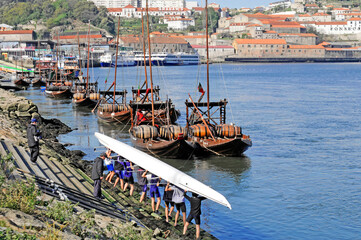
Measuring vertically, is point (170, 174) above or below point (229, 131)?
above

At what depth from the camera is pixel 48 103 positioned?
2589 inches

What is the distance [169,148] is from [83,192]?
12.4 meters

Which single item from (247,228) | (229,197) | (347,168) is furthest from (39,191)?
(347,168)

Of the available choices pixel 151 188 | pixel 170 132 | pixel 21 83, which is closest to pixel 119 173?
pixel 151 188

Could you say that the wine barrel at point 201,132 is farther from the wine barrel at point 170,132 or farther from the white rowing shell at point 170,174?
the white rowing shell at point 170,174

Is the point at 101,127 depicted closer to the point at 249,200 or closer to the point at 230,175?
the point at 230,175

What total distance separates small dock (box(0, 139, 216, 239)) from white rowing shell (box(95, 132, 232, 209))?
4.46 feet

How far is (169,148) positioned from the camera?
2959 centimetres

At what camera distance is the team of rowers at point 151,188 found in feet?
49.1

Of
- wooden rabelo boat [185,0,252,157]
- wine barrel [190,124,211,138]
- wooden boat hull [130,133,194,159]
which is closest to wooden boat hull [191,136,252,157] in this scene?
wooden rabelo boat [185,0,252,157]

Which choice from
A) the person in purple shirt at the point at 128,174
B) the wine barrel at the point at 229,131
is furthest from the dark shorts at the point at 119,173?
the wine barrel at the point at 229,131

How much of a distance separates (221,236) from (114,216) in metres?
4.45

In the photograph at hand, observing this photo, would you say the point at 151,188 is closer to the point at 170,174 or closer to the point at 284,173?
the point at 170,174

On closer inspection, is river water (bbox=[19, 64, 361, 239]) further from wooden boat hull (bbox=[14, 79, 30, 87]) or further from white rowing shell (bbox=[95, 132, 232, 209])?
wooden boat hull (bbox=[14, 79, 30, 87])
